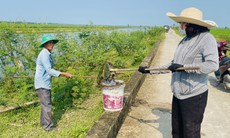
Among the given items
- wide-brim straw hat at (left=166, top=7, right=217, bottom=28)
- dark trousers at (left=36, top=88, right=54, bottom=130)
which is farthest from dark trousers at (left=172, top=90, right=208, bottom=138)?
dark trousers at (left=36, top=88, right=54, bottom=130)

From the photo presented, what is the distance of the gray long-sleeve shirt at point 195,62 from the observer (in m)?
2.87

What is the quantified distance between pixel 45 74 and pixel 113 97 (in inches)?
51.5

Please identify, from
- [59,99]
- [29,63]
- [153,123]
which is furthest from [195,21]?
[29,63]

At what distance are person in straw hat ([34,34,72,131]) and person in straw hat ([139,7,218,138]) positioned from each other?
6.66ft

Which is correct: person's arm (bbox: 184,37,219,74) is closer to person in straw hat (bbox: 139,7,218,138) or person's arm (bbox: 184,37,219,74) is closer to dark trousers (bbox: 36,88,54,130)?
person in straw hat (bbox: 139,7,218,138)

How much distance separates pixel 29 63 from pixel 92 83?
1.83 meters

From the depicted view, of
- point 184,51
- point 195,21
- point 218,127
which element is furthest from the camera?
point 218,127

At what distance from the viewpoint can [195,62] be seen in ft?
9.92

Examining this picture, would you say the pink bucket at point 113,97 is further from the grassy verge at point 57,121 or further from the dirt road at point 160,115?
the grassy verge at point 57,121

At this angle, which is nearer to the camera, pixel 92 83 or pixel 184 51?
pixel 184 51

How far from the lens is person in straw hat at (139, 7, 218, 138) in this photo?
9.48 feet

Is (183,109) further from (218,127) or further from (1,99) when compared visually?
(1,99)

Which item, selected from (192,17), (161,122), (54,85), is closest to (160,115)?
(161,122)

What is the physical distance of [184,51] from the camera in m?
3.13
